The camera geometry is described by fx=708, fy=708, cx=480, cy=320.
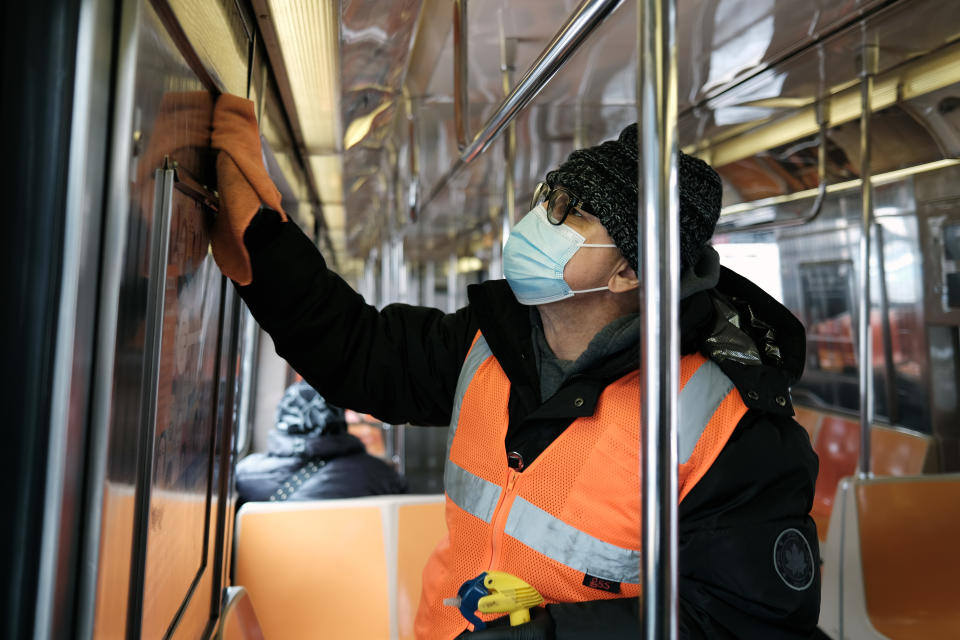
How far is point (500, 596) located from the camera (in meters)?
0.95

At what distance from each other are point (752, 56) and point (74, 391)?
2.76 m

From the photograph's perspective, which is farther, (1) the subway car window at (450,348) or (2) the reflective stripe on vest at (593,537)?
(2) the reflective stripe on vest at (593,537)

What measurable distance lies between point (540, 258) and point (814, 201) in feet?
10.5

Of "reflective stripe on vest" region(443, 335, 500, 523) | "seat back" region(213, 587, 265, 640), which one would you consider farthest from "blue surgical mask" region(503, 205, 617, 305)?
"seat back" region(213, 587, 265, 640)

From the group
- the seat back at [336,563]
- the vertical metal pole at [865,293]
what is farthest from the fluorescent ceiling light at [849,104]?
the seat back at [336,563]

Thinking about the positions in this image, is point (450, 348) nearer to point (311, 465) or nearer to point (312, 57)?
point (312, 57)

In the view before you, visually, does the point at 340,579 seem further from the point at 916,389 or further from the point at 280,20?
the point at 916,389

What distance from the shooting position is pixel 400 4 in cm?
150

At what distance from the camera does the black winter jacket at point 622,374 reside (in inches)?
38.6

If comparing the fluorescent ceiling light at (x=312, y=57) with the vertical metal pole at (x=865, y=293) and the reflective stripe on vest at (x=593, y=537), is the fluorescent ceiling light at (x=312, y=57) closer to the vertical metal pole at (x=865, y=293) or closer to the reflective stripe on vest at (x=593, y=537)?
the reflective stripe on vest at (x=593, y=537)

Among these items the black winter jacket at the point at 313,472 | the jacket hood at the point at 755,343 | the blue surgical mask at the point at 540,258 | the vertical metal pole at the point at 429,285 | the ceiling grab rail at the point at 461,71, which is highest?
the vertical metal pole at the point at 429,285

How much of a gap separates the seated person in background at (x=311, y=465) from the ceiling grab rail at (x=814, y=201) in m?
1.77

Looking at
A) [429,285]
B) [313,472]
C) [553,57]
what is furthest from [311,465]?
[429,285]

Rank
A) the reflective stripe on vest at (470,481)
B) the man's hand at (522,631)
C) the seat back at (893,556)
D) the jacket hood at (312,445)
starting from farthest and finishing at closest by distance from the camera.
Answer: the jacket hood at (312,445), the seat back at (893,556), the reflective stripe on vest at (470,481), the man's hand at (522,631)
